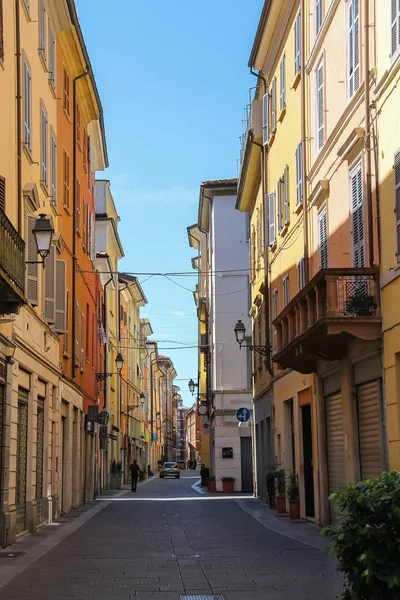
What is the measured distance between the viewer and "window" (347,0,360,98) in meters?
16.2

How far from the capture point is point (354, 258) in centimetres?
1662

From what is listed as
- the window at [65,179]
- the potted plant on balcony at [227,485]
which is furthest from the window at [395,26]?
the potted plant on balcony at [227,485]

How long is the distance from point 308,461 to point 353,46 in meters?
10.9

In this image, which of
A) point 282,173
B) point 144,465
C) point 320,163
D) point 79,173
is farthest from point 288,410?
point 144,465

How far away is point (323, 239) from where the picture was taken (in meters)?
19.7

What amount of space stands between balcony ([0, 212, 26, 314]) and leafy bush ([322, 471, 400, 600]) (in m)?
6.93

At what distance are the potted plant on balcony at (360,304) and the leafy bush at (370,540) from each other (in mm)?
8217

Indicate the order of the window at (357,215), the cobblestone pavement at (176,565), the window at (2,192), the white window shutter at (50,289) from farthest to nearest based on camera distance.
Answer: the white window shutter at (50,289) → the window at (357,215) → the window at (2,192) → the cobblestone pavement at (176,565)

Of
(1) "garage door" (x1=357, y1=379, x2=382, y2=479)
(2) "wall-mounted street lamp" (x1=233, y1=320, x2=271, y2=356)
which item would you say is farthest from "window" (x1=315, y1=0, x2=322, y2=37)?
(2) "wall-mounted street lamp" (x1=233, y1=320, x2=271, y2=356)

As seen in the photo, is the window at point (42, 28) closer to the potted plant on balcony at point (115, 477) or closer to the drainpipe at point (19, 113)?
the drainpipe at point (19, 113)

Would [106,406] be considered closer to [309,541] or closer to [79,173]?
[79,173]

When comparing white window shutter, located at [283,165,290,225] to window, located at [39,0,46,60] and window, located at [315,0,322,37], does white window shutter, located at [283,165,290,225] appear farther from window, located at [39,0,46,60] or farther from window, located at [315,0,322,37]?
window, located at [39,0,46,60]

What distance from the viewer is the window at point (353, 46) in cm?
1616

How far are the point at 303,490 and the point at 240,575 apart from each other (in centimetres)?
1074
